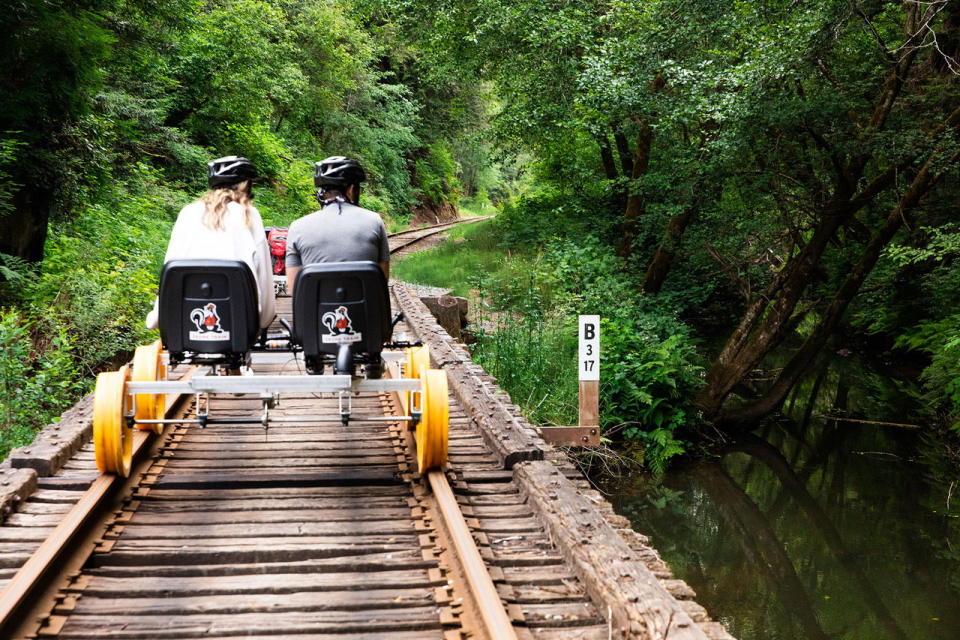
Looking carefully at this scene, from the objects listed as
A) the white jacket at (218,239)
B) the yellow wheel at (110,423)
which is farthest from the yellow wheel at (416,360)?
the yellow wheel at (110,423)

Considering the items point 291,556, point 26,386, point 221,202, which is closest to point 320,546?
point 291,556

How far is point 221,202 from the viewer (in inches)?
194

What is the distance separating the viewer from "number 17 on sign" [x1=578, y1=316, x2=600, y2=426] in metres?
7.11

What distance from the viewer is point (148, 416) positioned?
223 inches

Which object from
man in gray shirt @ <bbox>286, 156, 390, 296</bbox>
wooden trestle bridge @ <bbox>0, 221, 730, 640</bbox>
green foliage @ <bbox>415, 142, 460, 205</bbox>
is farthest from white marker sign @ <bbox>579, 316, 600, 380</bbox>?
green foliage @ <bbox>415, 142, 460, 205</bbox>

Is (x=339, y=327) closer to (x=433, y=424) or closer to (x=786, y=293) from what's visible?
(x=433, y=424)

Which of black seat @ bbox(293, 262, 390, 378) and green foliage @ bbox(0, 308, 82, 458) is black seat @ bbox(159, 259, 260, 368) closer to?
black seat @ bbox(293, 262, 390, 378)

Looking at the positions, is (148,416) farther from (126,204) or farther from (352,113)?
(352,113)

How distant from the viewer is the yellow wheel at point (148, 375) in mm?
5449

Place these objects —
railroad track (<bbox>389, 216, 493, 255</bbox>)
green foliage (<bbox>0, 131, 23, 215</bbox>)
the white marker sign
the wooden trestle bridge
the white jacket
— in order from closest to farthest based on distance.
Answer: the wooden trestle bridge, the white jacket, the white marker sign, green foliage (<bbox>0, 131, 23, 215</bbox>), railroad track (<bbox>389, 216, 493, 255</bbox>)

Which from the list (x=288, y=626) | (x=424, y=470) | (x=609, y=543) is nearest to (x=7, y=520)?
(x=288, y=626)

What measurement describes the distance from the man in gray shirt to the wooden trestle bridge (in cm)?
92

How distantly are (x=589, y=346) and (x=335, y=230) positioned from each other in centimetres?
302

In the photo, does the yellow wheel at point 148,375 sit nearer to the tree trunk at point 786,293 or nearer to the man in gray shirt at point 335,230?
the man in gray shirt at point 335,230
